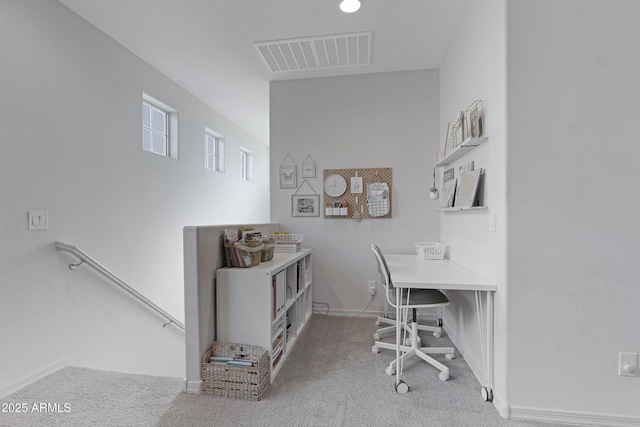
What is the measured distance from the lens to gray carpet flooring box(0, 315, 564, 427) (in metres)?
1.60

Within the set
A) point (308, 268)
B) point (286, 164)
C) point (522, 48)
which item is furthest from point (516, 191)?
point (286, 164)

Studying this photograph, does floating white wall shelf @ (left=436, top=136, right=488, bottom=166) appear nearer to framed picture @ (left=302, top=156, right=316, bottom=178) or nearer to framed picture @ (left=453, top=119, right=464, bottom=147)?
framed picture @ (left=453, top=119, right=464, bottom=147)

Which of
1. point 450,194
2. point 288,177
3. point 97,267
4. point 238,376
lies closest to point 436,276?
point 450,194

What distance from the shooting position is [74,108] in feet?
7.48

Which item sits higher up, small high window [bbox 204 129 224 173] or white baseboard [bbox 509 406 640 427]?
small high window [bbox 204 129 224 173]

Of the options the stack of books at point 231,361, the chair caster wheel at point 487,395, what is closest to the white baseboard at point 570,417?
the chair caster wheel at point 487,395

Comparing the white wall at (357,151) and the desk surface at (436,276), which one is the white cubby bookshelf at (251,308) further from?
the white wall at (357,151)

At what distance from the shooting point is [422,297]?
210 cm

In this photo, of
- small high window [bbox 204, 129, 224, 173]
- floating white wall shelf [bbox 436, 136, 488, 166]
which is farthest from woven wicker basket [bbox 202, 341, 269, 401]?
small high window [bbox 204, 129, 224, 173]

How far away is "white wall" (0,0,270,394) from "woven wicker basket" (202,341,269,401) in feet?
3.90

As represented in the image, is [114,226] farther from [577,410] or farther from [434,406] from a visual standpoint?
[577,410]

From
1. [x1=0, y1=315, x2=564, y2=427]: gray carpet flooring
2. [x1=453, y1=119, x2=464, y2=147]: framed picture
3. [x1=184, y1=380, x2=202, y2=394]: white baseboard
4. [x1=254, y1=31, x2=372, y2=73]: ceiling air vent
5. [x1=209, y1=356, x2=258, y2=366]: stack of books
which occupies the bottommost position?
[x1=0, y1=315, x2=564, y2=427]: gray carpet flooring

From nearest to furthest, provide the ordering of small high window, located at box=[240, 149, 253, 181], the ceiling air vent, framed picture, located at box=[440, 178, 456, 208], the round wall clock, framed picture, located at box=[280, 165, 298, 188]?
framed picture, located at box=[440, 178, 456, 208]
the ceiling air vent
the round wall clock
framed picture, located at box=[280, 165, 298, 188]
small high window, located at box=[240, 149, 253, 181]

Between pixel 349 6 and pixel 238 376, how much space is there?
2627 mm
